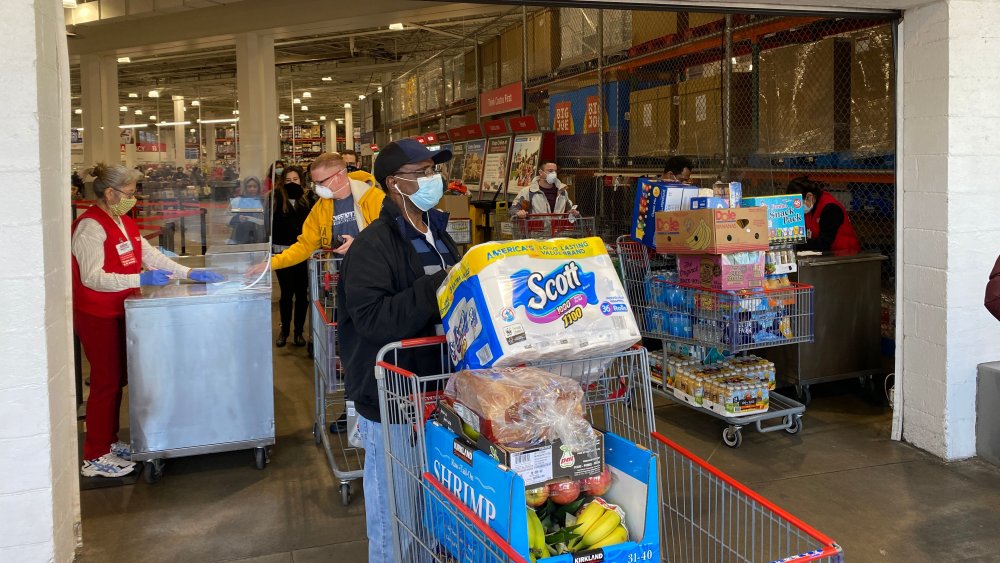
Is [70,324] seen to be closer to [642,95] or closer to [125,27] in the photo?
[642,95]

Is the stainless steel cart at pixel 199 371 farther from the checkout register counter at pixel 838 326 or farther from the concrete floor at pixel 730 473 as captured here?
the checkout register counter at pixel 838 326

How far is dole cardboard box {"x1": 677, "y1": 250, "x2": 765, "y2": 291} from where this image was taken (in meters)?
4.89

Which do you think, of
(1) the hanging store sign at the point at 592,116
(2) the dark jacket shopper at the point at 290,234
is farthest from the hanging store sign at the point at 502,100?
(2) the dark jacket shopper at the point at 290,234

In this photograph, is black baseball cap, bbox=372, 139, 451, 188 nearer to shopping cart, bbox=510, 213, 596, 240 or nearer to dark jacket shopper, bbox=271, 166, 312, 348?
dark jacket shopper, bbox=271, 166, 312, 348

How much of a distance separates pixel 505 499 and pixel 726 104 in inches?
253

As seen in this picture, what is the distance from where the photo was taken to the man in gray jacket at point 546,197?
9.58m

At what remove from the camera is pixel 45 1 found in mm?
3311

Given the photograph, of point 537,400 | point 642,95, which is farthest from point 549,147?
point 537,400

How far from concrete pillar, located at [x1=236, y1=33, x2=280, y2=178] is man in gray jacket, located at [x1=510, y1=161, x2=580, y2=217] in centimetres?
545

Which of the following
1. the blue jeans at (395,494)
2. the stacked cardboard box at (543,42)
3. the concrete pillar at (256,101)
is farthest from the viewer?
the concrete pillar at (256,101)

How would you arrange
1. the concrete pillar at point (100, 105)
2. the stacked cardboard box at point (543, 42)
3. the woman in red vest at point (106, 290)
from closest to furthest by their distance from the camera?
the woman in red vest at point (106, 290)
the stacked cardboard box at point (543, 42)
the concrete pillar at point (100, 105)

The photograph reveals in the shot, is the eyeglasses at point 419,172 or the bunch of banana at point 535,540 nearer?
the bunch of banana at point 535,540

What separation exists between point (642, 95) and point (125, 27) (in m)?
9.77

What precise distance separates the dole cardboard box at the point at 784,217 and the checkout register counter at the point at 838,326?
728 mm
